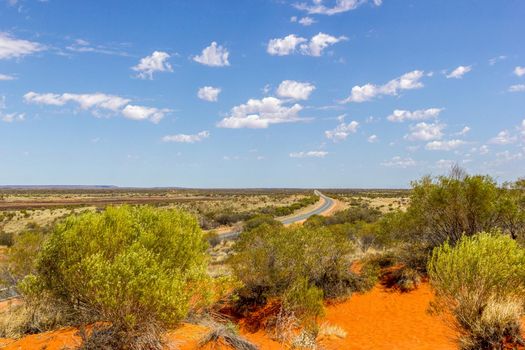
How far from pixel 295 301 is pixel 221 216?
132ft

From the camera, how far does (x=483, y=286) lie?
9.45 metres

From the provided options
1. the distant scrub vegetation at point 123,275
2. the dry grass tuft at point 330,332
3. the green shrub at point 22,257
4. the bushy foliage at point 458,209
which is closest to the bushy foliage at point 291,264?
the dry grass tuft at point 330,332

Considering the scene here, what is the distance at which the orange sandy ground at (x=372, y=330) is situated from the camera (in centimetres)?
977

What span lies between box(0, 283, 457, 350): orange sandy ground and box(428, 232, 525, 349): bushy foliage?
1.05 m

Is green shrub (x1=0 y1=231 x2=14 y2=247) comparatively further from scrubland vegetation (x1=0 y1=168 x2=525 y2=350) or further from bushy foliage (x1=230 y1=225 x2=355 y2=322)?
bushy foliage (x1=230 y1=225 x2=355 y2=322)

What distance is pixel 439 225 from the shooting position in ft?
65.1

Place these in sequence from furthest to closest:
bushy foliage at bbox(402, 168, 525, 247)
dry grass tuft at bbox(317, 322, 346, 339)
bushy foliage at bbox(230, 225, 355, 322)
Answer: bushy foliage at bbox(402, 168, 525, 247), bushy foliage at bbox(230, 225, 355, 322), dry grass tuft at bbox(317, 322, 346, 339)

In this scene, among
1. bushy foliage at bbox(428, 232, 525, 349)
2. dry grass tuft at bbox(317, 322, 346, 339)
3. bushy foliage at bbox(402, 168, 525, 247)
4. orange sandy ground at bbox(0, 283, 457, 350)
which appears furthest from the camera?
bushy foliage at bbox(402, 168, 525, 247)

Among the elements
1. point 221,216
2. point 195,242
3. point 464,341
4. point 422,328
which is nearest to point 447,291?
point 464,341

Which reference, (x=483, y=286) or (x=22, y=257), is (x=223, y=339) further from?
(x=22, y=257)

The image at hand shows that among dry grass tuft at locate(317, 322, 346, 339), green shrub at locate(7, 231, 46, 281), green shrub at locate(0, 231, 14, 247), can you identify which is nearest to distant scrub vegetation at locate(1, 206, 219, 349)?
dry grass tuft at locate(317, 322, 346, 339)

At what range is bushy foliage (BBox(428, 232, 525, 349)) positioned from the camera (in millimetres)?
9391

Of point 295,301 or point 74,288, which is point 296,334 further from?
point 74,288

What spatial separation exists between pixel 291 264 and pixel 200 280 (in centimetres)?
781
